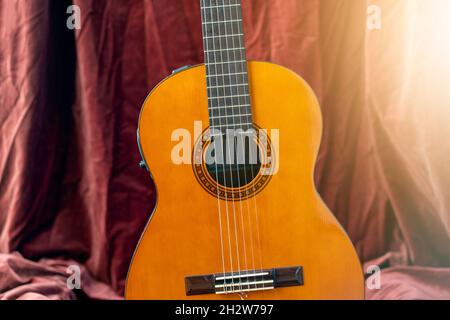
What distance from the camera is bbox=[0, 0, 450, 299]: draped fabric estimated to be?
1421 millimetres

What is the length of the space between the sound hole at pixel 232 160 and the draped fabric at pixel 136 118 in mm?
428

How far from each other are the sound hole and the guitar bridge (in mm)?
209

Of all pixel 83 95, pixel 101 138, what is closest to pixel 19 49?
pixel 83 95

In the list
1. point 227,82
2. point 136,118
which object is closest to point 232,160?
point 227,82

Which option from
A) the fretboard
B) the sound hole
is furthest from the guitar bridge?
the fretboard

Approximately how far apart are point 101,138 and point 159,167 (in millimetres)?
410

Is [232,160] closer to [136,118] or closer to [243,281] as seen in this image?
[243,281]

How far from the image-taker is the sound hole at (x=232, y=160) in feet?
3.77

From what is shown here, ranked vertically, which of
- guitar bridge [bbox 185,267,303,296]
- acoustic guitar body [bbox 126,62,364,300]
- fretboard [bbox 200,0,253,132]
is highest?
fretboard [bbox 200,0,253,132]

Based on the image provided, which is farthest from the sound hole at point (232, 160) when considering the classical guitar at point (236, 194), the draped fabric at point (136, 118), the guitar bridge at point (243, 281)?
the draped fabric at point (136, 118)

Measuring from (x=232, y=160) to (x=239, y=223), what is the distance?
0.48 feet

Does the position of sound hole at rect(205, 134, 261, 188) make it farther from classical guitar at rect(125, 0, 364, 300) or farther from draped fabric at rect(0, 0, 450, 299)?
draped fabric at rect(0, 0, 450, 299)

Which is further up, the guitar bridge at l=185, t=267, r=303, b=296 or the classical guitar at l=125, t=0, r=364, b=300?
the classical guitar at l=125, t=0, r=364, b=300
